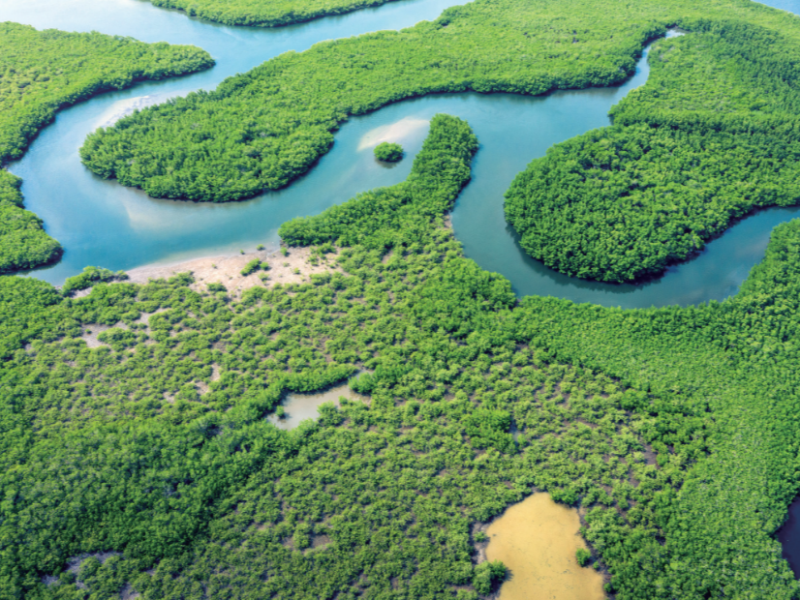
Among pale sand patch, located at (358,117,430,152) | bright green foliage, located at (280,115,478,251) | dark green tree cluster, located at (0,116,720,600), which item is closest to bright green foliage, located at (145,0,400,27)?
pale sand patch, located at (358,117,430,152)

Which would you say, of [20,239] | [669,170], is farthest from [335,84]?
[669,170]

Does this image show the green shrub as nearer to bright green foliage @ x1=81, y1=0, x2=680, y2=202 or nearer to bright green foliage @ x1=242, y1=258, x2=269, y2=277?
bright green foliage @ x1=242, y1=258, x2=269, y2=277

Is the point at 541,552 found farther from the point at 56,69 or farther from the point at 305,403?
the point at 56,69

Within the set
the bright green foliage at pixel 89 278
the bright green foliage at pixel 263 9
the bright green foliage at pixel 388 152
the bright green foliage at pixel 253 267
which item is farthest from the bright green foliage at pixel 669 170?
the bright green foliage at pixel 263 9

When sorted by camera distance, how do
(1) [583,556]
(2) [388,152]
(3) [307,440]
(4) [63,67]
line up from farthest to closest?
1. (4) [63,67]
2. (2) [388,152]
3. (3) [307,440]
4. (1) [583,556]

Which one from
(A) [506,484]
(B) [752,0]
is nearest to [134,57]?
(A) [506,484]

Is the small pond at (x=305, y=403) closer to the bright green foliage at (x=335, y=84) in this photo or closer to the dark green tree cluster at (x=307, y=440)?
the dark green tree cluster at (x=307, y=440)

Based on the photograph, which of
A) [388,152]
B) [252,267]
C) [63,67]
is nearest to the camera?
[252,267]
